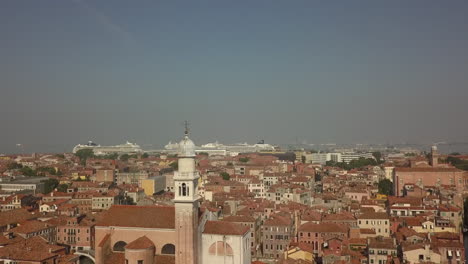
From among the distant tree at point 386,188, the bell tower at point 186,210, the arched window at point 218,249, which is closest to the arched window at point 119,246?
the bell tower at point 186,210

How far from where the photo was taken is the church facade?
20453 millimetres

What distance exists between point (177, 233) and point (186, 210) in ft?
3.52

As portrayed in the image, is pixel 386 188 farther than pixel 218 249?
Yes

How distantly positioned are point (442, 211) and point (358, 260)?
1321 centimetres

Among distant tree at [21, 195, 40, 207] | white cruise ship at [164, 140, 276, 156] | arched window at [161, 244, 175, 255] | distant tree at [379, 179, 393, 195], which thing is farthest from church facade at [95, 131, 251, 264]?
white cruise ship at [164, 140, 276, 156]

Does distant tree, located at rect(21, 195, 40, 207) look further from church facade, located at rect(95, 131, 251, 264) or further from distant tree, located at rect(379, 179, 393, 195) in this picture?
distant tree, located at rect(379, 179, 393, 195)

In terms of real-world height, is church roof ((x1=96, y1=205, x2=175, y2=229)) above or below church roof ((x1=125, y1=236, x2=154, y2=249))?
above

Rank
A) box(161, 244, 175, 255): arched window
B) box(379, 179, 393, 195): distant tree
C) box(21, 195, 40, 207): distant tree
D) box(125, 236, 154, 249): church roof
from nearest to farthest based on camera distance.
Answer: box(125, 236, 154, 249): church roof → box(161, 244, 175, 255): arched window → box(21, 195, 40, 207): distant tree → box(379, 179, 393, 195): distant tree

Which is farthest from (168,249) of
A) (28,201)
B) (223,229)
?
(28,201)

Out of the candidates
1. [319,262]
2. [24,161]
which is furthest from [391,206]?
[24,161]

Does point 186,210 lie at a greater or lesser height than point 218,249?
greater

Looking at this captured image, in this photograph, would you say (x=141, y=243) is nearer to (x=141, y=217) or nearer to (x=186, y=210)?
(x=141, y=217)

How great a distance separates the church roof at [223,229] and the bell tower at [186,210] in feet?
2.89

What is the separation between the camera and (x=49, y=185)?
180 ft
